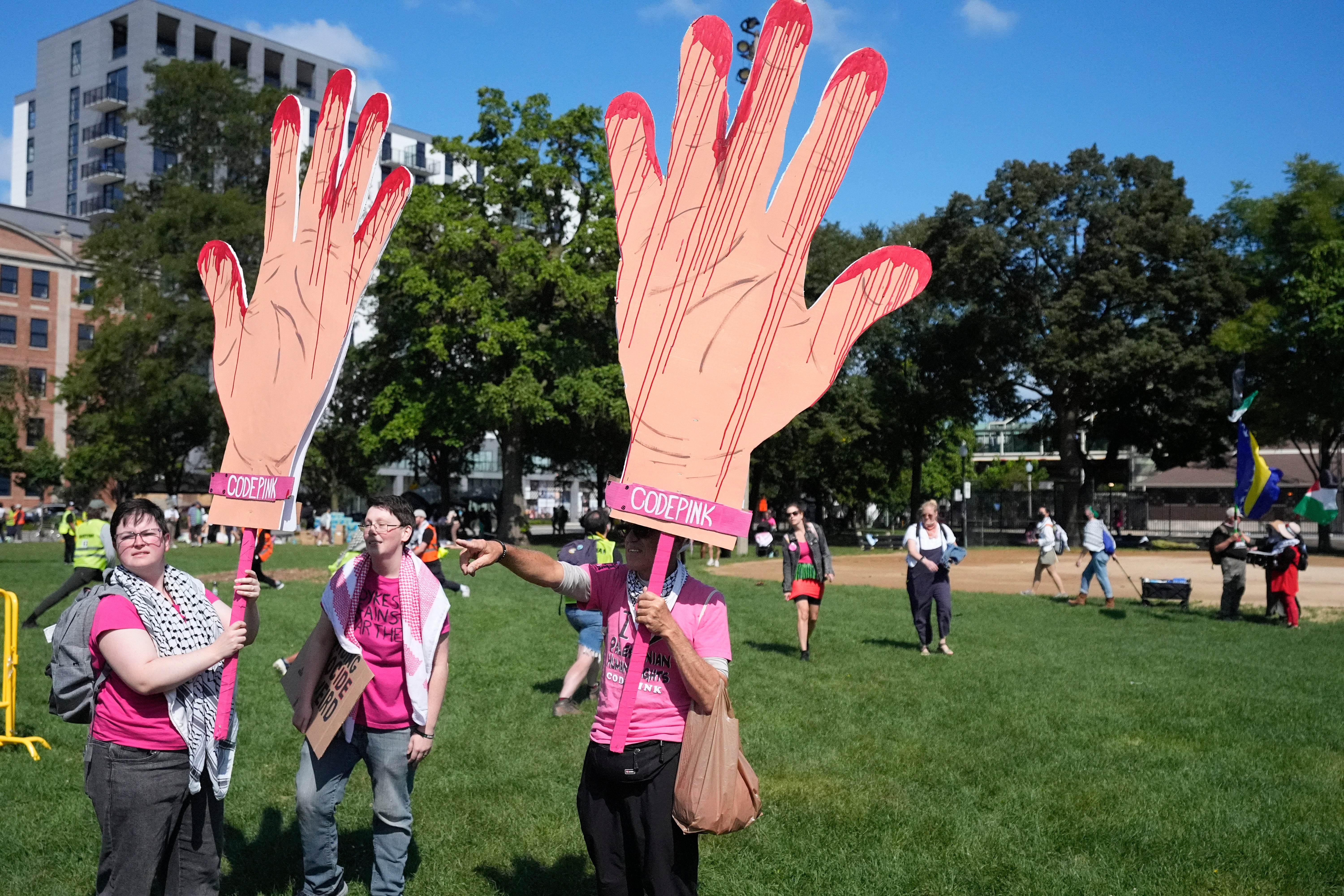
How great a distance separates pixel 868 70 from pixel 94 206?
267 feet

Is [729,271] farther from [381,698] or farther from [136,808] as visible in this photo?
[136,808]

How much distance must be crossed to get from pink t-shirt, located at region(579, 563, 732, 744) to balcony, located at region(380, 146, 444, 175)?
Answer: 276ft

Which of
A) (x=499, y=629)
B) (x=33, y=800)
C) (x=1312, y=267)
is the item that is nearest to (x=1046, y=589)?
(x=499, y=629)

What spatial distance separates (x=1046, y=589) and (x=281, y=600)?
1543 cm

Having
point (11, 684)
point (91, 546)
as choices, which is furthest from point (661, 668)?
point (91, 546)

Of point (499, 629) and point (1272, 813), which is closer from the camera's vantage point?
point (1272, 813)

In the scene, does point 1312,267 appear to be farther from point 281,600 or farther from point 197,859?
point 197,859

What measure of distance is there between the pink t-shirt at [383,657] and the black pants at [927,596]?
28.3 feet

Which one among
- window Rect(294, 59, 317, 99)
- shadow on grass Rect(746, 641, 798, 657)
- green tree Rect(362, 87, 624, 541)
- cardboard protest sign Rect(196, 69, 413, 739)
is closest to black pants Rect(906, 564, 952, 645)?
shadow on grass Rect(746, 641, 798, 657)

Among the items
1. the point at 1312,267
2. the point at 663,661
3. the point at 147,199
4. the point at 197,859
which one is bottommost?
the point at 197,859

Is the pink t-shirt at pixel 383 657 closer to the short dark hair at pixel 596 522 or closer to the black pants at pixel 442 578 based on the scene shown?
the short dark hair at pixel 596 522

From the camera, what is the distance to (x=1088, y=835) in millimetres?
6176

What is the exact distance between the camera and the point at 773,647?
13344mm

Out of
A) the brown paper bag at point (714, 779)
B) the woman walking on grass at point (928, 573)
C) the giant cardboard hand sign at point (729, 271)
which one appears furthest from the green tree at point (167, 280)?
the brown paper bag at point (714, 779)
